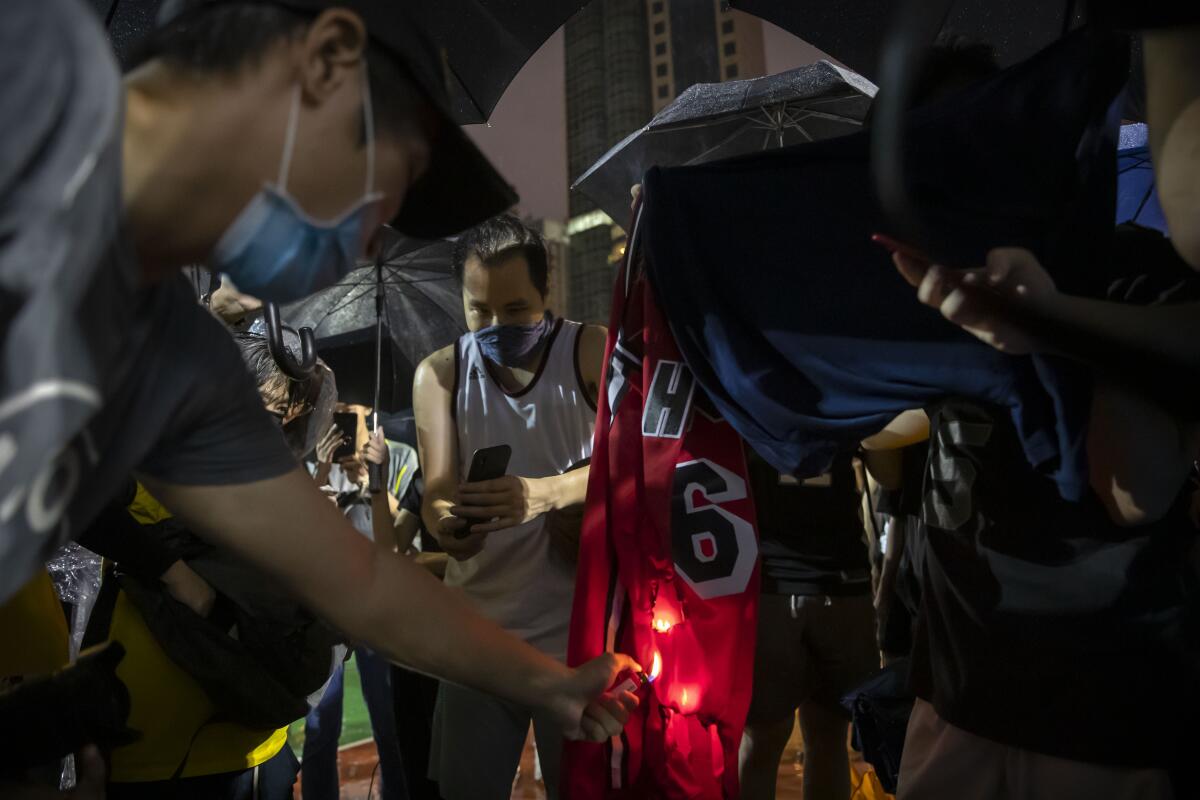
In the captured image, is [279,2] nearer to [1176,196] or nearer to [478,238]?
[1176,196]

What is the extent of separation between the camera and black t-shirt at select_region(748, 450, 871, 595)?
2.79 meters

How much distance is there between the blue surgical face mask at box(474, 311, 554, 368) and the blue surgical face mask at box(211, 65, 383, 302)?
4.72ft

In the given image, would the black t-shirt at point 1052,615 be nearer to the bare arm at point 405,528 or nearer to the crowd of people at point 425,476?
the crowd of people at point 425,476

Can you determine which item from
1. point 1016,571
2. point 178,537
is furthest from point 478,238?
point 1016,571

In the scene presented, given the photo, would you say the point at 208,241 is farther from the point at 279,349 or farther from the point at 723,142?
the point at 723,142

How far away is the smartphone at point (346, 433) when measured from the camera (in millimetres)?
3967

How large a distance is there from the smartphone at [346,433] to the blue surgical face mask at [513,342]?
1.61m

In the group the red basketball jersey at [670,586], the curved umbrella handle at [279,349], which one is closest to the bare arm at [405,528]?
the curved umbrella handle at [279,349]

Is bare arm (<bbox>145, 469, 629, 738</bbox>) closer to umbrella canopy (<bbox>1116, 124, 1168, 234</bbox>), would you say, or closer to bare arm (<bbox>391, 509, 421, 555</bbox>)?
umbrella canopy (<bbox>1116, 124, 1168, 234</bbox>)

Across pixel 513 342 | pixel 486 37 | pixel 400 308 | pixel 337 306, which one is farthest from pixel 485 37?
pixel 337 306

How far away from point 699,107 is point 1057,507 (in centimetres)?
340

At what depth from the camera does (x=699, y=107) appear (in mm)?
4430

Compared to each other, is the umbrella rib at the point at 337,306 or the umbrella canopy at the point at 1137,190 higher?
the umbrella canopy at the point at 1137,190

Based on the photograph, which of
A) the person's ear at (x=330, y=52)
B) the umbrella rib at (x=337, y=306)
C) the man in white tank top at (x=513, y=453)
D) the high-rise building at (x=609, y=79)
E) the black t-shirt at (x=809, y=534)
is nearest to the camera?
the person's ear at (x=330, y=52)
